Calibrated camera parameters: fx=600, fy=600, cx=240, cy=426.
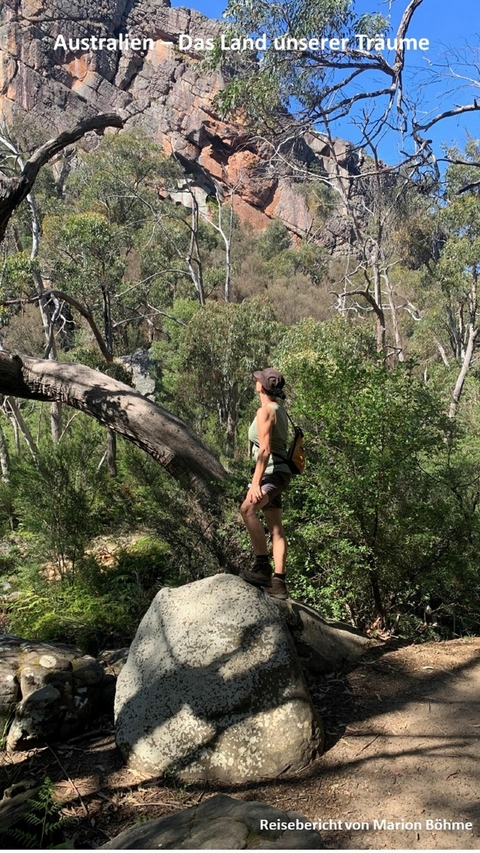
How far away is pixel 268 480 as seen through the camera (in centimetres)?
373

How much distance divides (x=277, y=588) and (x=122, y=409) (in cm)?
275

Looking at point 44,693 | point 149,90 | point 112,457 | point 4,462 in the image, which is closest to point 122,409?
point 44,693

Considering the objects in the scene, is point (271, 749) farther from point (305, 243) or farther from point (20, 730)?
point (305, 243)

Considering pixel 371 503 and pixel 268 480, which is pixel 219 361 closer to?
pixel 371 503

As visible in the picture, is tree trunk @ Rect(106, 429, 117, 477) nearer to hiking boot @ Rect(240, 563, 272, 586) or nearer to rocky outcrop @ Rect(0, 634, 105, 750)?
rocky outcrop @ Rect(0, 634, 105, 750)

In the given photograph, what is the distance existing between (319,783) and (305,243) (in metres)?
40.3

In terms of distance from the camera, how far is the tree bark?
18.9 ft

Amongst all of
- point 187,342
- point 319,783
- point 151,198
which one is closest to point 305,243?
point 151,198

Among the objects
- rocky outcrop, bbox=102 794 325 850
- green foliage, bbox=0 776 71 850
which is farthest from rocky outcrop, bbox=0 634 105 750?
rocky outcrop, bbox=102 794 325 850

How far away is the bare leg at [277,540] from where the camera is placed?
3754 millimetres

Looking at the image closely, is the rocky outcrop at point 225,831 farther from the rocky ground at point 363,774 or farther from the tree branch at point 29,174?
the tree branch at point 29,174

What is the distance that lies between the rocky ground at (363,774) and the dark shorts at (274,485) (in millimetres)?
1122

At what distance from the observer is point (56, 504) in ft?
21.4

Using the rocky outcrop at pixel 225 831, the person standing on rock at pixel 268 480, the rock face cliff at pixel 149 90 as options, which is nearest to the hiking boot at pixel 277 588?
the person standing on rock at pixel 268 480
